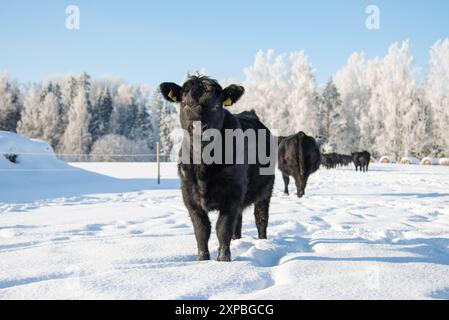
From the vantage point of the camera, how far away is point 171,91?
146 inches

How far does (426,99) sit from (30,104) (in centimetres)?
5548

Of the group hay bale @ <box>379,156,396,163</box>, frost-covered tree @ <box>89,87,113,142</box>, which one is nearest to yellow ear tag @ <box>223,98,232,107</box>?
hay bale @ <box>379,156,396,163</box>

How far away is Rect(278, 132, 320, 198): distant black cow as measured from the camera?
1002cm

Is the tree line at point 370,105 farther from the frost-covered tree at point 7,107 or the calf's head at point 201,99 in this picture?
the calf's head at point 201,99

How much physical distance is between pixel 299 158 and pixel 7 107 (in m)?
56.4

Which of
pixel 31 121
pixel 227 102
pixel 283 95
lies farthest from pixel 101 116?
pixel 227 102

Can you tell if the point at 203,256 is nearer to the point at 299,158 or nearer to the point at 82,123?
the point at 299,158

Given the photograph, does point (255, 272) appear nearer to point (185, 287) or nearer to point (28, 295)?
point (185, 287)

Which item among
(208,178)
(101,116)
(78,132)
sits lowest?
(208,178)

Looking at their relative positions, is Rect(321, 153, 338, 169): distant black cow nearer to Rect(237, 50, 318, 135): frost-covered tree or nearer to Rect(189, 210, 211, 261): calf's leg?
Rect(237, 50, 318, 135): frost-covered tree

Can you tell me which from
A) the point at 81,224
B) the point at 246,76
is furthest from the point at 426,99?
the point at 81,224

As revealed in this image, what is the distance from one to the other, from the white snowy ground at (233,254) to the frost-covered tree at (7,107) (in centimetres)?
5459

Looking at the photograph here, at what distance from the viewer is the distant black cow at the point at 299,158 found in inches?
394
